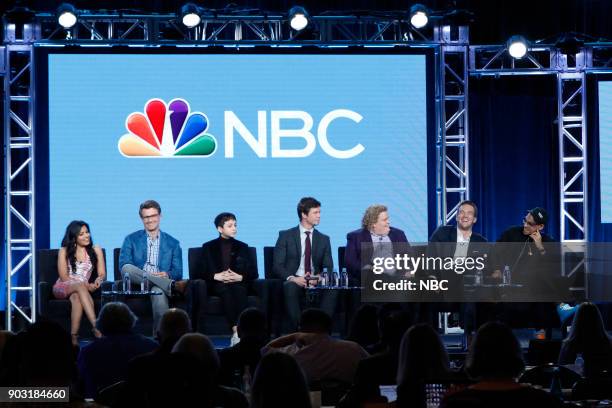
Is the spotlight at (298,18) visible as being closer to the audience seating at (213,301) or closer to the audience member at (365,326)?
the audience seating at (213,301)

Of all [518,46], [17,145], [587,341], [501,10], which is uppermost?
[501,10]

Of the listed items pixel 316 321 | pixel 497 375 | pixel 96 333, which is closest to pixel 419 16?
pixel 96 333

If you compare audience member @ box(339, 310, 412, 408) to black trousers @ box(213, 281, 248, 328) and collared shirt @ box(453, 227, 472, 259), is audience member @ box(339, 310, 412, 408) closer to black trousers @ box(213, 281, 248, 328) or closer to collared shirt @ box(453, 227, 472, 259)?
black trousers @ box(213, 281, 248, 328)

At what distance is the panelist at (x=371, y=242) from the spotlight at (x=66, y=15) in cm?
291

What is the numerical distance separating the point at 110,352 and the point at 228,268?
353cm

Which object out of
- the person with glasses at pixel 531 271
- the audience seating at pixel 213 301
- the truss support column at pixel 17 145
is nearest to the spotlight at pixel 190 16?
the truss support column at pixel 17 145

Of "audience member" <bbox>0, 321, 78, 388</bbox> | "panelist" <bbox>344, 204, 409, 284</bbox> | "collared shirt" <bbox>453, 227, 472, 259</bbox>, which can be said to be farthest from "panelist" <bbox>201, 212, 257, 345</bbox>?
"audience member" <bbox>0, 321, 78, 388</bbox>

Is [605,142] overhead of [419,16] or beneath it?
beneath

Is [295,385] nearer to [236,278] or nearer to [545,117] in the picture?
[236,278]

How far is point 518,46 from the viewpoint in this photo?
902cm

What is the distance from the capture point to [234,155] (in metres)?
9.16

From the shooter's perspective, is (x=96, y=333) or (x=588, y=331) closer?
(x=588, y=331)

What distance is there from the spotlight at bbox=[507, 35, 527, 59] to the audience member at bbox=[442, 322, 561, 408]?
6.06 metres
